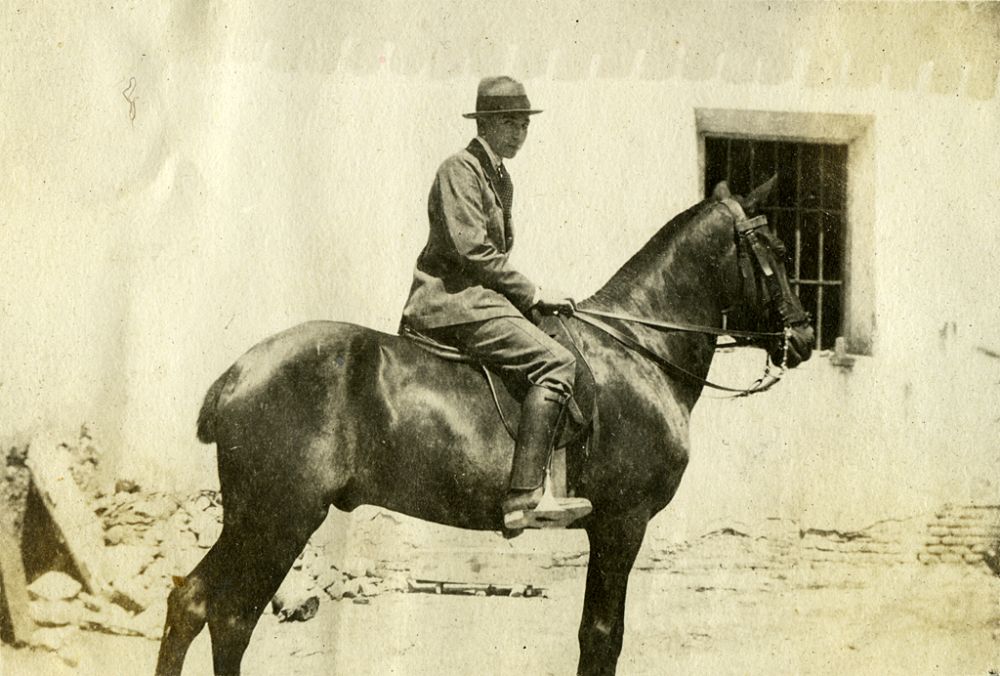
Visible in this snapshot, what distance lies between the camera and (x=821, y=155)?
4637 millimetres

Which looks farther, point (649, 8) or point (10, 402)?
point (649, 8)

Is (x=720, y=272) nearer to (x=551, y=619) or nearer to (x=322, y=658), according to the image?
(x=551, y=619)

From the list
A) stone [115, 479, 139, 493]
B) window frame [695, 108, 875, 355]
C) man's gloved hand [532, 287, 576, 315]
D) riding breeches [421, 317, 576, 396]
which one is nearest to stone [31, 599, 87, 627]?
stone [115, 479, 139, 493]

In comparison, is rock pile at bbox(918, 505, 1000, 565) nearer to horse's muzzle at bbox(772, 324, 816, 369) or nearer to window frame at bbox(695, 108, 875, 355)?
window frame at bbox(695, 108, 875, 355)

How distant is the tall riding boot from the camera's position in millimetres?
3627

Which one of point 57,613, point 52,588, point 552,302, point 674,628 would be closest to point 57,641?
point 57,613

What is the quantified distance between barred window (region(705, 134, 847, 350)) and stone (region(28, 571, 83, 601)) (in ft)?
10.8

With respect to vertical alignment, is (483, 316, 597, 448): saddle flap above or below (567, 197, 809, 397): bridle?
below

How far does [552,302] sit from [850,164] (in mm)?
→ 1774

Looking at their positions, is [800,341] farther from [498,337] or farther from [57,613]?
[57,613]

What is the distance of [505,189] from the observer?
13.0ft

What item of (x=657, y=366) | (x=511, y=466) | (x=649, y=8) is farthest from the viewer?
(x=649, y=8)

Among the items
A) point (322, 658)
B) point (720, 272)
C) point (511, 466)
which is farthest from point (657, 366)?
point (322, 658)

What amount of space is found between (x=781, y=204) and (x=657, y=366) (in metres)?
1.24
